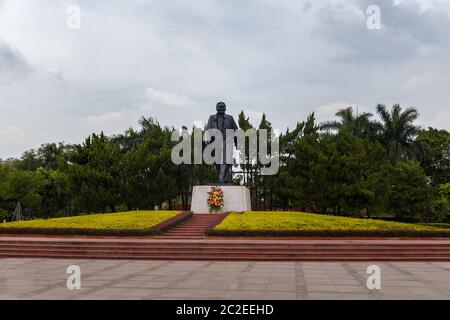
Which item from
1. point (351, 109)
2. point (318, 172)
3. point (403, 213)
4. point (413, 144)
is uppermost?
point (351, 109)

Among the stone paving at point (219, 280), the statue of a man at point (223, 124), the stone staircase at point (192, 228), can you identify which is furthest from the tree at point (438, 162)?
the stone paving at point (219, 280)

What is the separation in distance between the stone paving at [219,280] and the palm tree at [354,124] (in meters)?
28.4

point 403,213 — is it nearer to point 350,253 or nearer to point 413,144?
point 413,144

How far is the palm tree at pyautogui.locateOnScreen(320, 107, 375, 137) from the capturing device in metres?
41.1

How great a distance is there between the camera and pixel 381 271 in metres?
11.8

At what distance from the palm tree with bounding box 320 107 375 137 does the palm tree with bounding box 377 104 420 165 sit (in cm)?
100

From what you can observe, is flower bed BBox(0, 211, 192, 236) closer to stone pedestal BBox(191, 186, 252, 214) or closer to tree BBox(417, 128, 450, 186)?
stone pedestal BBox(191, 186, 252, 214)

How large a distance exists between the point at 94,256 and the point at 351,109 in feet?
109

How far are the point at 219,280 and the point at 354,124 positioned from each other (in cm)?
3383

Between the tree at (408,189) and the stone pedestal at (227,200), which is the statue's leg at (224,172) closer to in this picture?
the stone pedestal at (227,200)

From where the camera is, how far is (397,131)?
136ft

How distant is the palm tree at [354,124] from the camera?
41.1 metres
